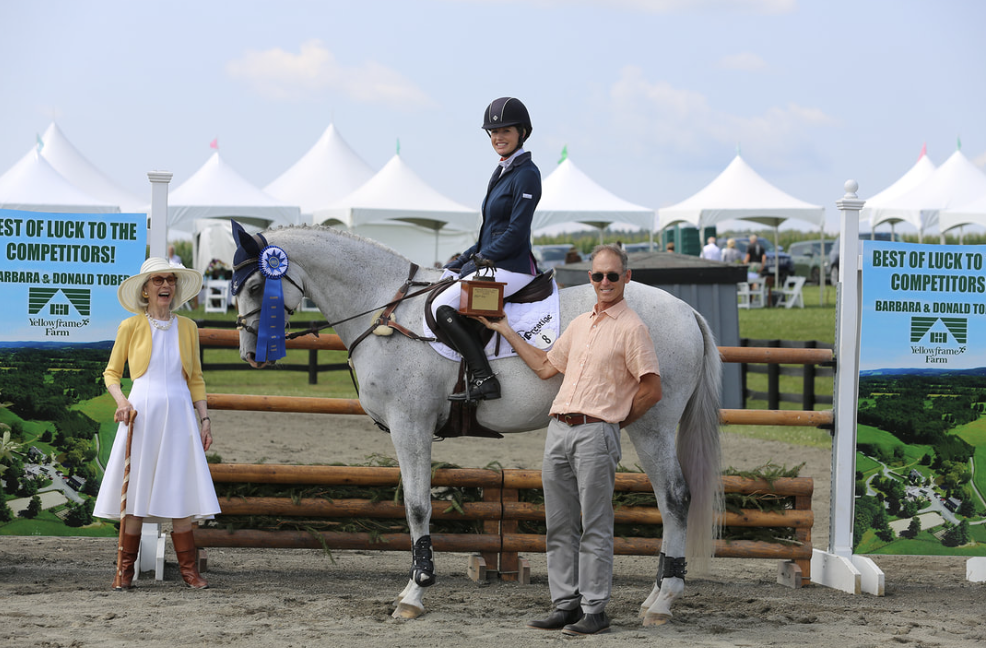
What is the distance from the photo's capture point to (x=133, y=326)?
5.45 metres

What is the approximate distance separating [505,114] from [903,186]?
2679 centimetres

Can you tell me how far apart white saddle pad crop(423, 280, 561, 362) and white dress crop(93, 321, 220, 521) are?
4.77ft

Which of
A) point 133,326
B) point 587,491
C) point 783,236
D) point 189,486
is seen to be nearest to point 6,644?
point 189,486

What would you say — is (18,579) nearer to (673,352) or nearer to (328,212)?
(673,352)

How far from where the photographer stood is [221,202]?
78.4ft

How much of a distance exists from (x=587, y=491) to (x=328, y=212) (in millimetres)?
20531

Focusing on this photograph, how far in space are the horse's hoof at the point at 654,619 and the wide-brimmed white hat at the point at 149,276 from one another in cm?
306

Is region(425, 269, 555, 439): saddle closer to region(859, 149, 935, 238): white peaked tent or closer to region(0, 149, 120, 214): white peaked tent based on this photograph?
region(0, 149, 120, 214): white peaked tent

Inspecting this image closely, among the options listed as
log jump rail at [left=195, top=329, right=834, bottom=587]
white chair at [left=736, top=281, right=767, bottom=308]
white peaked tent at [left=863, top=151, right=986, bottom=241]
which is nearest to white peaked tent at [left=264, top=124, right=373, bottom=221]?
white chair at [left=736, top=281, right=767, bottom=308]

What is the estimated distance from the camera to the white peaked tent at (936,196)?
25.7m

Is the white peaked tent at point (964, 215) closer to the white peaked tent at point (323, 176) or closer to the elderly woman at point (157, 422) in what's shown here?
the white peaked tent at point (323, 176)

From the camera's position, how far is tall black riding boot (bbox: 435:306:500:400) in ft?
16.9

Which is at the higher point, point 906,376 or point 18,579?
point 906,376

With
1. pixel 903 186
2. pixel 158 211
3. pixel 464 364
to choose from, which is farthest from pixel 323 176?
pixel 464 364
